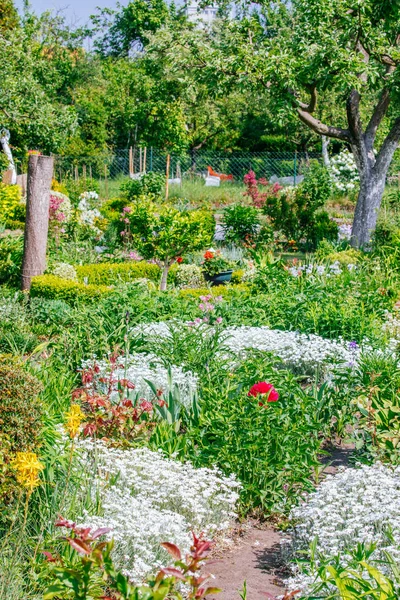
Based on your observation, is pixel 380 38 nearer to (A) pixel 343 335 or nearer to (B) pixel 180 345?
(A) pixel 343 335

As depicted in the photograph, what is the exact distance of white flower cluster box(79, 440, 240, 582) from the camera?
336 cm

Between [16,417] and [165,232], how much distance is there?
654 cm

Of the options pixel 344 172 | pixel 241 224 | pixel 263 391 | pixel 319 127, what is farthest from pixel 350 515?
pixel 344 172

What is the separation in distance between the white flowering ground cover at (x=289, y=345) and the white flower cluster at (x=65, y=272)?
380 centimetres

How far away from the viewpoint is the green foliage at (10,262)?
35.0 feet

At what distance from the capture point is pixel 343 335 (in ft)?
21.7

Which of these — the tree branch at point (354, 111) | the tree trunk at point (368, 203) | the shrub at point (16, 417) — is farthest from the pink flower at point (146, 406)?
the tree branch at point (354, 111)

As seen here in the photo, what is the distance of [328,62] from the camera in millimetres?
12656

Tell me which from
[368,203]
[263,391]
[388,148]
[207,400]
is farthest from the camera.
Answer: [368,203]

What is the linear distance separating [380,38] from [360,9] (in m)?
0.76

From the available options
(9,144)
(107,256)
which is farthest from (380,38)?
(9,144)

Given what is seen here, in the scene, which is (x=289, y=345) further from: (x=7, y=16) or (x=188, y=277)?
(x=7, y=16)

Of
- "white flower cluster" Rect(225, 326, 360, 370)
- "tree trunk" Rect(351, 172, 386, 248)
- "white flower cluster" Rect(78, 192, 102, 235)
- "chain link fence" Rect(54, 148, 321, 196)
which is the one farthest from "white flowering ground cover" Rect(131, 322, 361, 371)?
"chain link fence" Rect(54, 148, 321, 196)

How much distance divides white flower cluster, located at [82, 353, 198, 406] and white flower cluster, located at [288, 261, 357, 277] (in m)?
4.02
